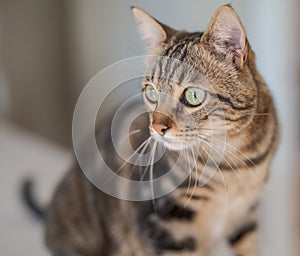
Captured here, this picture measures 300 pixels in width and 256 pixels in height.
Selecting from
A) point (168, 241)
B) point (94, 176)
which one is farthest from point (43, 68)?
point (168, 241)

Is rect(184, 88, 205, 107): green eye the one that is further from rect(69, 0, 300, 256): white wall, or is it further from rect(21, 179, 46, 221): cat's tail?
rect(21, 179, 46, 221): cat's tail

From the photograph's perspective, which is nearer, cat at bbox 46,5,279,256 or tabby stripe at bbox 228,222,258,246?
cat at bbox 46,5,279,256

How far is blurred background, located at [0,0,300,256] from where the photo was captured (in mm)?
507

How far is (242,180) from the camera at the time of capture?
0.51 m

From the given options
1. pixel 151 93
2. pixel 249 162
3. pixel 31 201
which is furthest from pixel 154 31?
pixel 31 201

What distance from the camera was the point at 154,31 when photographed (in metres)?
0.48

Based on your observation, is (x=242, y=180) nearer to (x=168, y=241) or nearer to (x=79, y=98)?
(x=168, y=241)

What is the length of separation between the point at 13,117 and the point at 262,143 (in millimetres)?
330

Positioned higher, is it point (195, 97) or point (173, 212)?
point (195, 97)

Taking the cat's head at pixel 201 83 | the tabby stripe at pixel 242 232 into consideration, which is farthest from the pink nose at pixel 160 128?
the tabby stripe at pixel 242 232

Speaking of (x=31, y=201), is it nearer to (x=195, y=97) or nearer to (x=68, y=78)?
(x=68, y=78)

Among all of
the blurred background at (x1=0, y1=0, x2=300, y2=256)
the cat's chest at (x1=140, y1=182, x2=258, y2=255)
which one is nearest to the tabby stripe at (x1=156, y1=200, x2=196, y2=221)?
the cat's chest at (x1=140, y1=182, x2=258, y2=255)

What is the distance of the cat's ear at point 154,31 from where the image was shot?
0.47 metres

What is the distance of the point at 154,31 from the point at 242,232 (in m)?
0.28
